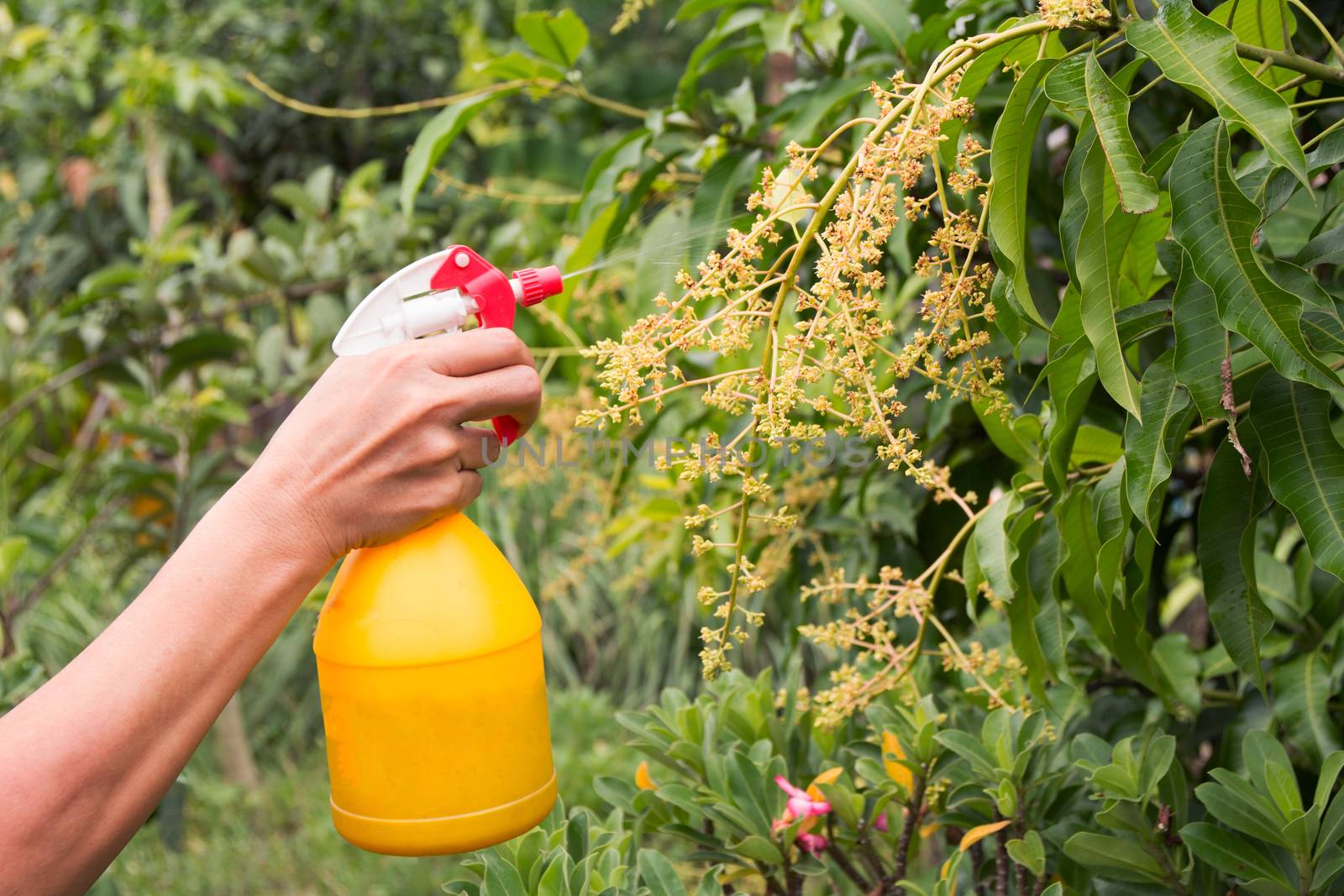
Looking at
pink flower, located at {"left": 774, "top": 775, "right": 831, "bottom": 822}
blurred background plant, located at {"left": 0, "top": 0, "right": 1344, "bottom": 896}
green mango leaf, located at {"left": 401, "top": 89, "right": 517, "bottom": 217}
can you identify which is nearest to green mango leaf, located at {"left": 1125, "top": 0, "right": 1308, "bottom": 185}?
blurred background plant, located at {"left": 0, "top": 0, "right": 1344, "bottom": 896}

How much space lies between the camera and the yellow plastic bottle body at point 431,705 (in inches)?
35.5

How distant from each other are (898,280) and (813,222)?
1.08 metres

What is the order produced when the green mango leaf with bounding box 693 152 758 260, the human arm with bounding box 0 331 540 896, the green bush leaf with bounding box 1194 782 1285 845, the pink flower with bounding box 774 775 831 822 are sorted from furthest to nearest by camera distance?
the green mango leaf with bounding box 693 152 758 260 → the pink flower with bounding box 774 775 831 822 → the green bush leaf with bounding box 1194 782 1285 845 → the human arm with bounding box 0 331 540 896

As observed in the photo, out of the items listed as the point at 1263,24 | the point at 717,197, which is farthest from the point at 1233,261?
the point at 717,197

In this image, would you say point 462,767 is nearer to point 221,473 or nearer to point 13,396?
point 221,473

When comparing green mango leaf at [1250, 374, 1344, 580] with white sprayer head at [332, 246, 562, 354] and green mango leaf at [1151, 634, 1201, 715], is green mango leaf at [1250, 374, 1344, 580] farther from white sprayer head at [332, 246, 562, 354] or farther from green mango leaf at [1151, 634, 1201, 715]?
white sprayer head at [332, 246, 562, 354]

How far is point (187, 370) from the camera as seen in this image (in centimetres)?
296

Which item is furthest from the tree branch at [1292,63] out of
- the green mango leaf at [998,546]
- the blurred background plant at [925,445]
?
the green mango leaf at [998,546]

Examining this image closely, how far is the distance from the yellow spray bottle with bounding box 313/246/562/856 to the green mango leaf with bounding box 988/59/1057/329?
1.27ft

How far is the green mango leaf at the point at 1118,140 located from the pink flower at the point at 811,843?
2.33ft

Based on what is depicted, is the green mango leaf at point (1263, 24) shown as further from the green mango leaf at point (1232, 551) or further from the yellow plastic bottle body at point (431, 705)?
the yellow plastic bottle body at point (431, 705)

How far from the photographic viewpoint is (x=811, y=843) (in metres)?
1.16

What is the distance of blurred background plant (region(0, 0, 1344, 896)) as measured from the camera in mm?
829

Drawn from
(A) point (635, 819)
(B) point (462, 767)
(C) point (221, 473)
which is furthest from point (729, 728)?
(C) point (221, 473)
